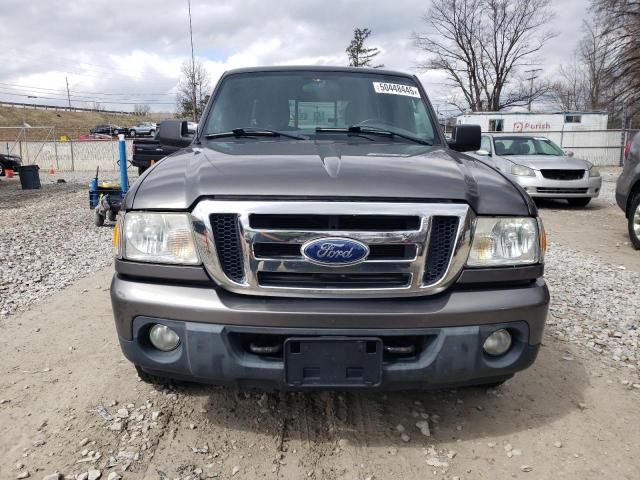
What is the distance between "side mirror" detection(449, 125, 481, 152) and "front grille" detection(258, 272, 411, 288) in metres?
1.72

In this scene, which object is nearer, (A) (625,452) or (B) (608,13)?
(A) (625,452)

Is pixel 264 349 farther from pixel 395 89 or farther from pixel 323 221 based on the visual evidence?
pixel 395 89

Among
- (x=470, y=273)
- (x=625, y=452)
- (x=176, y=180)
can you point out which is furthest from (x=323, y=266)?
(x=625, y=452)

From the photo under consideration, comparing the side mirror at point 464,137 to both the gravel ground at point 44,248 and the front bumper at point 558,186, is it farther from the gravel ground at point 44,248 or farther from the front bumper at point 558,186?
the front bumper at point 558,186

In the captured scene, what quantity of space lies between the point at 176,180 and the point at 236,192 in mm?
371

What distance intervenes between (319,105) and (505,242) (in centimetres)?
170

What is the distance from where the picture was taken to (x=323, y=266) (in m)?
2.11

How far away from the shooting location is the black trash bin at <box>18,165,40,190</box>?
16.1 meters

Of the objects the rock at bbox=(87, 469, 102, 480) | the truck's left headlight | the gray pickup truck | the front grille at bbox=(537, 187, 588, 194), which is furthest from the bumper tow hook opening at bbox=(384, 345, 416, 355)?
the front grille at bbox=(537, 187, 588, 194)

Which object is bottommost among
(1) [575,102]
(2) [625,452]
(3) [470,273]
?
(2) [625,452]

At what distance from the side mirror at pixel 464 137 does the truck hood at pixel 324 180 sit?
37.0 inches

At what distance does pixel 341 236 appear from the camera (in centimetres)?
209

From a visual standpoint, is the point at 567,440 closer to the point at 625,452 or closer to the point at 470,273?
the point at 625,452

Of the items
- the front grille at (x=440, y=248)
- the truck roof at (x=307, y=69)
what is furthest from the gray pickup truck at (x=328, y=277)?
the truck roof at (x=307, y=69)
